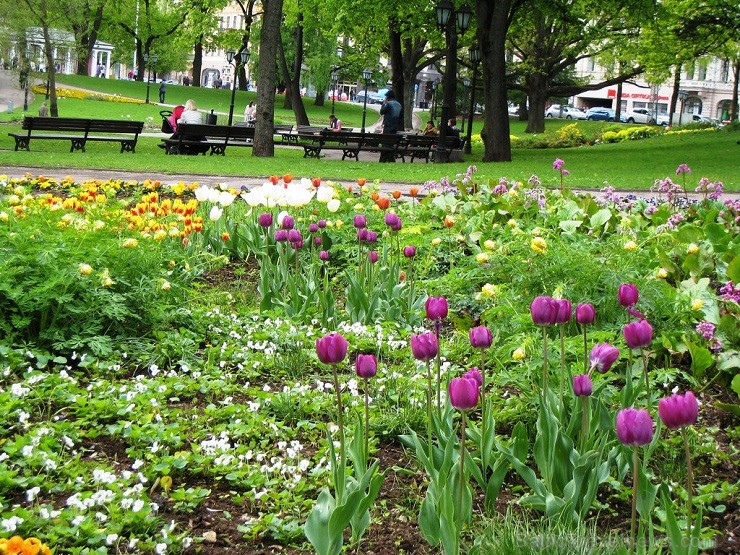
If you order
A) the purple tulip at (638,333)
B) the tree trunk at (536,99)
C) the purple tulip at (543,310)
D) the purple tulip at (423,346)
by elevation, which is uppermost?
the tree trunk at (536,99)

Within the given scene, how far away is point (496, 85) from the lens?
24828 millimetres

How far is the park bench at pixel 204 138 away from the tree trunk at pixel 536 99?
77.8 ft

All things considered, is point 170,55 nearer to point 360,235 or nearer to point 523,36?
point 523,36

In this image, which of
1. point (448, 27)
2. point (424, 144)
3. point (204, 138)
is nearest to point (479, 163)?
point (424, 144)

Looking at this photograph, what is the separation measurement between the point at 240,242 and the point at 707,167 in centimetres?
1784

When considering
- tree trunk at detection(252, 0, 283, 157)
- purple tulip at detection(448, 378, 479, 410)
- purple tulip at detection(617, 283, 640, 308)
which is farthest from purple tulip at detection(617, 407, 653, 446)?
tree trunk at detection(252, 0, 283, 157)

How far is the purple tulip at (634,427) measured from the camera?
2.28 m

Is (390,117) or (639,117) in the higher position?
(639,117)

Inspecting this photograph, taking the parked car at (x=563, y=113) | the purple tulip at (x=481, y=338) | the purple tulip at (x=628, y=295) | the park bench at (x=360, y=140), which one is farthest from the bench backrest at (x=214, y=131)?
the parked car at (x=563, y=113)

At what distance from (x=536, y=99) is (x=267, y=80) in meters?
26.1

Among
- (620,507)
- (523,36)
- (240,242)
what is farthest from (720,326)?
(523,36)

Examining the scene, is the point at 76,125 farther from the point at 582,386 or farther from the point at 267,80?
the point at 582,386

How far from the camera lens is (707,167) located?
23.0 m

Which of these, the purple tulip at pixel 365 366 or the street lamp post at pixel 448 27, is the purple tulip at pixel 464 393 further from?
the street lamp post at pixel 448 27
